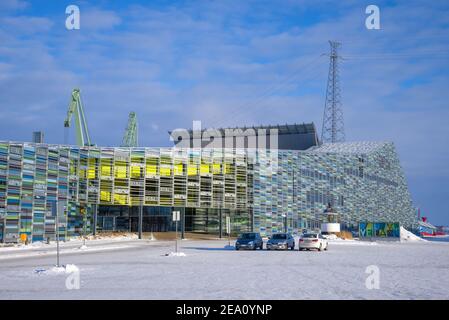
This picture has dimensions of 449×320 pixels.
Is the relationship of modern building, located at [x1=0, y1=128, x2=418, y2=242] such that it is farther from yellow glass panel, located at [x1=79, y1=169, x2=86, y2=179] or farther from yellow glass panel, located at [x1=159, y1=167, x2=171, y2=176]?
yellow glass panel, located at [x1=79, y1=169, x2=86, y2=179]

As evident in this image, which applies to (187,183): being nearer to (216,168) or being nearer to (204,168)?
(204,168)

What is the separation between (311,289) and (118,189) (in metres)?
64.4

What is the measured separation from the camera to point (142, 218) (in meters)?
83.7

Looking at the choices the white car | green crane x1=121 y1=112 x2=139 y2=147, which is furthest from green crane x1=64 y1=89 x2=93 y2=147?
the white car

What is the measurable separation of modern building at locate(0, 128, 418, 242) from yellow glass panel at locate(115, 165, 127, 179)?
137mm

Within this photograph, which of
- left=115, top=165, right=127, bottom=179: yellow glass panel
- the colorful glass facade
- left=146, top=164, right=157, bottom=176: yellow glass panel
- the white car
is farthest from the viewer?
left=146, top=164, right=157, bottom=176: yellow glass panel

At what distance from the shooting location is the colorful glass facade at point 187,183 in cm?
6331

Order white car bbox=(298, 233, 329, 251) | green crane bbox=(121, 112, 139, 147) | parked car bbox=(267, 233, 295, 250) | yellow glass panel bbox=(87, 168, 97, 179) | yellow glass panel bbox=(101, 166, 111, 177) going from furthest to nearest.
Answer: green crane bbox=(121, 112, 139, 147) < yellow glass panel bbox=(101, 166, 111, 177) < yellow glass panel bbox=(87, 168, 97, 179) < parked car bbox=(267, 233, 295, 250) < white car bbox=(298, 233, 329, 251)

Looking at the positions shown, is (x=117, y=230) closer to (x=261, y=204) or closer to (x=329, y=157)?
(x=261, y=204)

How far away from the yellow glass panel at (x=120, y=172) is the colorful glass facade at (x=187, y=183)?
0.10 meters

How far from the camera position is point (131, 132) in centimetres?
14150

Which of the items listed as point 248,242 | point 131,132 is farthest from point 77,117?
point 248,242

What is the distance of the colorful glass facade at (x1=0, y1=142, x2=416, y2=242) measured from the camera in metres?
63.3
